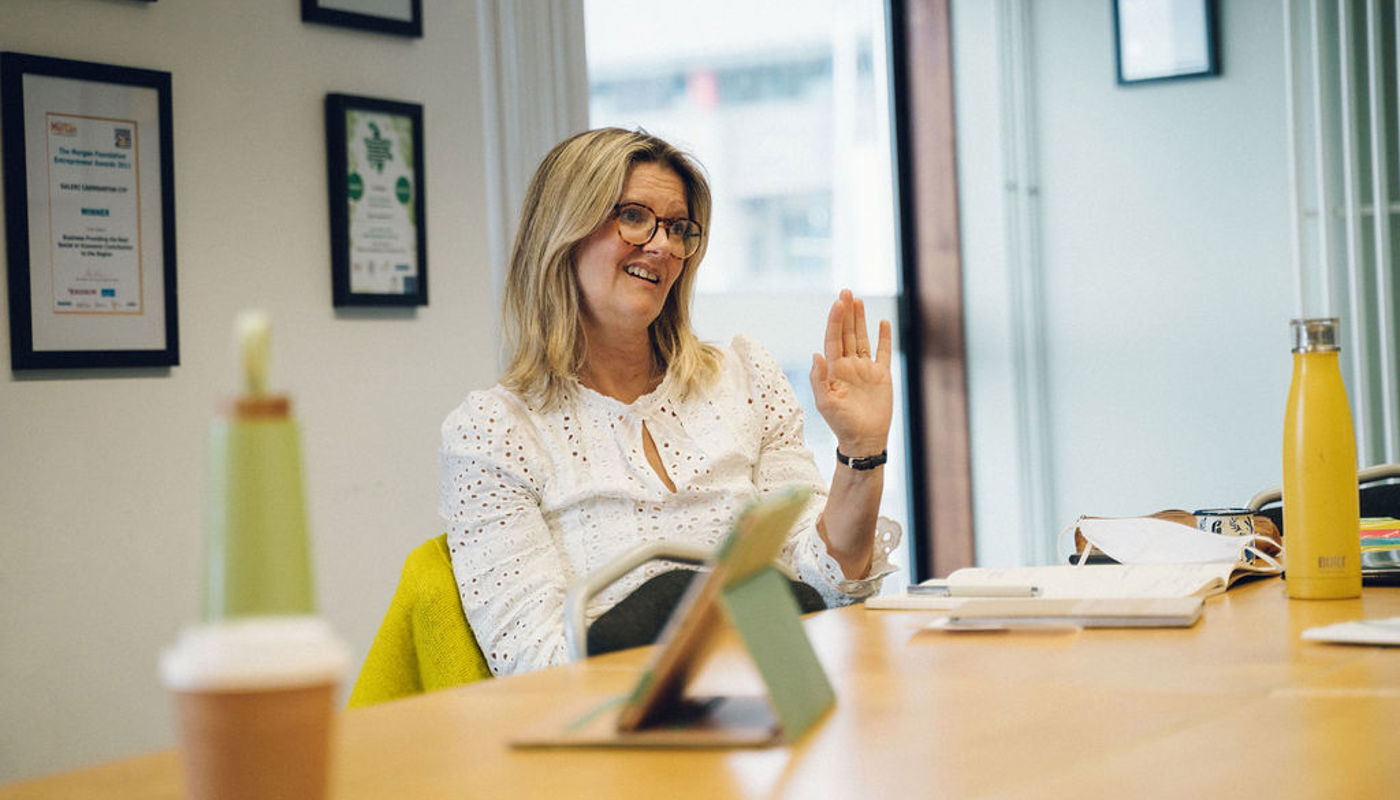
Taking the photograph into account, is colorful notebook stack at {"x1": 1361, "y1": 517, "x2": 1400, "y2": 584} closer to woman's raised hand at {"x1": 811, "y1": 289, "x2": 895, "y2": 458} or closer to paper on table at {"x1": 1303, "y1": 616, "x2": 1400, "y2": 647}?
paper on table at {"x1": 1303, "y1": 616, "x2": 1400, "y2": 647}

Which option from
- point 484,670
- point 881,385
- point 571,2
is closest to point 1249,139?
point 571,2

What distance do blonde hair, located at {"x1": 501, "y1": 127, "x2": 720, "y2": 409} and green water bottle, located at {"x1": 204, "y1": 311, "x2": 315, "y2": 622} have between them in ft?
4.75

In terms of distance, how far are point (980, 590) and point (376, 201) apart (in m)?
1.64

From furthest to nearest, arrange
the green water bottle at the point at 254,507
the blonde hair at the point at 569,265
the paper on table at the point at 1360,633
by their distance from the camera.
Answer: the blonde hair at the point at 569,265 → the paper on table at the point at 1360,633 → the green water bottle at the point at 254,507

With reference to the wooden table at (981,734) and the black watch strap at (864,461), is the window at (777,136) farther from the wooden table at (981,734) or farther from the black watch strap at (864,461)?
the wooden table at (981,734)

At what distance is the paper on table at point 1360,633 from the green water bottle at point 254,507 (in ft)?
3.00

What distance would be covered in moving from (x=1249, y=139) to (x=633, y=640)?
325cm

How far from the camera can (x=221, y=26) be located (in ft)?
8.20

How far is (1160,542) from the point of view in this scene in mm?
1731

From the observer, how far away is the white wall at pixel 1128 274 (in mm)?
4090

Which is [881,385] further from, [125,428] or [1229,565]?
[125,428]

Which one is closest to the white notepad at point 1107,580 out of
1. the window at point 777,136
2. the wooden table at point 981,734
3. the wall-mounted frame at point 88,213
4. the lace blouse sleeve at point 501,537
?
the wooden table at point 981,734

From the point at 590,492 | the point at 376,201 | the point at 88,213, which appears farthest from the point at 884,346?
the point at 88,213

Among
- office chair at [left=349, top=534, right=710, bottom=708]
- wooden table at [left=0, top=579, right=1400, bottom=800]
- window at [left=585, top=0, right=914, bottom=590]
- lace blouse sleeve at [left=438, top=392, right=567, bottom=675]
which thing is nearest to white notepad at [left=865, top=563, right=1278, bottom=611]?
wooden table at [left=0, top=579, right=1400, bottom=800]
